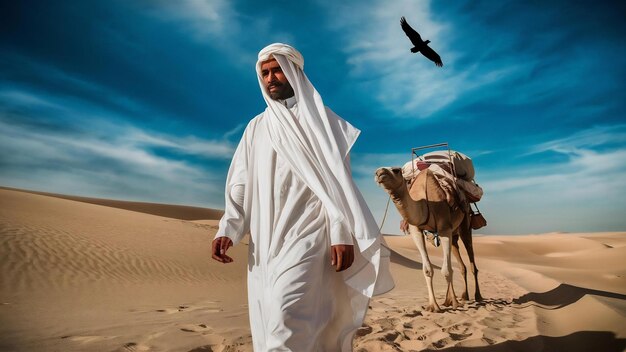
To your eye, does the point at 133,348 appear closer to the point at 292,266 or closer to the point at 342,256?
the point at 292,266

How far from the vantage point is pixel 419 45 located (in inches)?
363

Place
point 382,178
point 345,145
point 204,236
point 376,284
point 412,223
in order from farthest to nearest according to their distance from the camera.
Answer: point 204,236
point 412,223
point 382,178
point 345,145
point 376,284

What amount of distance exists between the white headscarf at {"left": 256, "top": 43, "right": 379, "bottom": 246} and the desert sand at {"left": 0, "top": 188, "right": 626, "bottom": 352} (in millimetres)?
2387

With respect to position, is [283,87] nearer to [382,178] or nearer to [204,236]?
[382,178]

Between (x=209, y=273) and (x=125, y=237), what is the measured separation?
4361 mm

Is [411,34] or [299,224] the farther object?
[411,34]

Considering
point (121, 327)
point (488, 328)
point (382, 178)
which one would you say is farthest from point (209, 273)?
point (488, 328)

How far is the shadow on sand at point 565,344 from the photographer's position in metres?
4.37

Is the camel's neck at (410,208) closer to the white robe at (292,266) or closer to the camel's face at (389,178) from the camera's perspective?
the camel's face at (389,178)

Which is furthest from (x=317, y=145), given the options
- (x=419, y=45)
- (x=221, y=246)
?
(x=419, y=45)

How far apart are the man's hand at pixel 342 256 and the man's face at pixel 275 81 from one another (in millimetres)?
1248

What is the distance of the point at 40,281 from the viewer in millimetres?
10375

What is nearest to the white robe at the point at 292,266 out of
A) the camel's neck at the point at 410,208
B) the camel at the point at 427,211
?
the camel at the point at 427,211

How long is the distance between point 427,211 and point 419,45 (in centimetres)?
401
